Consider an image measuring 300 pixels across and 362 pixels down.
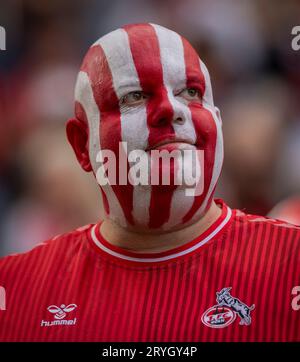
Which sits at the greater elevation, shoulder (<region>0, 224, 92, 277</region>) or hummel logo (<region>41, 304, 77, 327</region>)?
shoulder (<region>0, 224, 92, 277</region>)

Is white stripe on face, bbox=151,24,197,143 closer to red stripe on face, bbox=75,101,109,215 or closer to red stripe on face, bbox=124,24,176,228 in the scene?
red stripe on face, bbox=124,24,176,228

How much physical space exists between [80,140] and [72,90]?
220mm

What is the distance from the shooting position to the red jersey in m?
1.31

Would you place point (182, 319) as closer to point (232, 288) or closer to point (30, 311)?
point (232, 288)

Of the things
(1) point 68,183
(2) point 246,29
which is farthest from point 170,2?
(1) point 68,183

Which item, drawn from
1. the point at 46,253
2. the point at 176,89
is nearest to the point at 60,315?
the point at 46,253

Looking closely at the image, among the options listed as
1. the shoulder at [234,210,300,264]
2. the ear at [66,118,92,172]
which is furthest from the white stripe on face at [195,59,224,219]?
the ear at [66,118,92,172]

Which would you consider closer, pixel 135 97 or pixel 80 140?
pixel 135 97

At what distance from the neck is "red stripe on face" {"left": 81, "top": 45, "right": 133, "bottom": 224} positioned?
5 centimetres

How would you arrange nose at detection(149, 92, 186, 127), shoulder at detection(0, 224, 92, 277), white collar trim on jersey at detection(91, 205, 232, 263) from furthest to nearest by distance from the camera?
1. shoulder at detection(0, 224, 92, 277)
2. white collar trim on jersey at detection(91, 205, 232, 263)
3. nose at detection(149, 92, 186, 127)

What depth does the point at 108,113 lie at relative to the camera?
134cm

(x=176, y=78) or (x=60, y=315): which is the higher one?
(x=176, y=78)

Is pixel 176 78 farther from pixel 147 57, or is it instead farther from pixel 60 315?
pixel 60 315

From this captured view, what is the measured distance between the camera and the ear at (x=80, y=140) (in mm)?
1429
